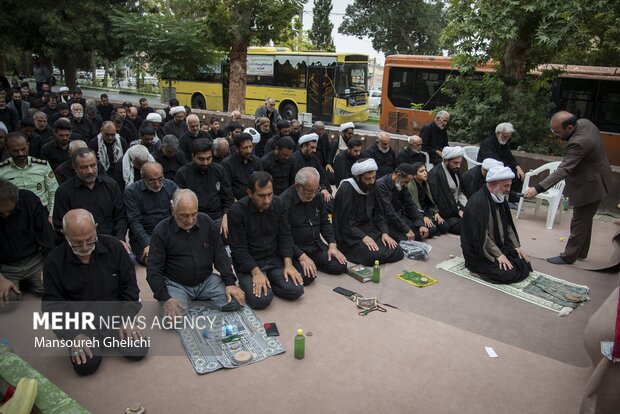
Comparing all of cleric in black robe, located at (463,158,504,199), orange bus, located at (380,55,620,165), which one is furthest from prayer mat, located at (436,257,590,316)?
orange bus, located at (380,55,620,165)

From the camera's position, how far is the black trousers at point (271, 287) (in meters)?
5.11

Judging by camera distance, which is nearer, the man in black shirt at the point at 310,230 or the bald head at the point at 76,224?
the bald head at the point at 76,224

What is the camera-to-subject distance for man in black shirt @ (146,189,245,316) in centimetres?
456

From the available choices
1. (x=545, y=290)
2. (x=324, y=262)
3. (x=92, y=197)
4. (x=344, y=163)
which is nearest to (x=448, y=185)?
(x=344, y=163)

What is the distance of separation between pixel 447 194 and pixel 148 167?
490cm

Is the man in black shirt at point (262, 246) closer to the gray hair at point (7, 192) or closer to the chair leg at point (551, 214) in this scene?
the gray hair at point (7, 192)

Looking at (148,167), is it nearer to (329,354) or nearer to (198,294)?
(198,294)

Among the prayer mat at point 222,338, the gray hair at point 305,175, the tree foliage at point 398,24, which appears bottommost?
the prayer mat at point 222,338

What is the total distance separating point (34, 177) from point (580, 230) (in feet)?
24.5

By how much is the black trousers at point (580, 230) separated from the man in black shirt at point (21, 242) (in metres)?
6.89

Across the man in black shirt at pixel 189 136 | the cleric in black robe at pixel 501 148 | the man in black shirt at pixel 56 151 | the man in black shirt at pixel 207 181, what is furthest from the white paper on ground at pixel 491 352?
the man in black shirt at pixel 56 151

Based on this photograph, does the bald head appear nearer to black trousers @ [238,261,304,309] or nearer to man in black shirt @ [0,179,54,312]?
man in black shirt @ [0,179,54,312]

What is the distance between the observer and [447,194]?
792 cm

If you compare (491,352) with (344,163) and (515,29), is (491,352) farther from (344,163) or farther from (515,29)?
(515,29)
